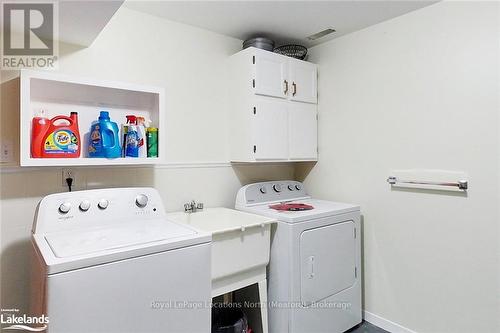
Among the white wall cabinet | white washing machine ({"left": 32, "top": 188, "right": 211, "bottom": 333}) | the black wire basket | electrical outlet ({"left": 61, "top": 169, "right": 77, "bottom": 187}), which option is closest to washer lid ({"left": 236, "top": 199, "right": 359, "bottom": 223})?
the white wall cabinet

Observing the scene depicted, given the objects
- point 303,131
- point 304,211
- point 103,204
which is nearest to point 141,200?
point 103,204

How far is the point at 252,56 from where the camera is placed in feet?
7.72

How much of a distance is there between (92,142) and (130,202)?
0.42 meters

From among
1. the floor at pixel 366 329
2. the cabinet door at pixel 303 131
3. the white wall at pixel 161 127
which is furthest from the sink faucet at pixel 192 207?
the floor at pixel 366 329

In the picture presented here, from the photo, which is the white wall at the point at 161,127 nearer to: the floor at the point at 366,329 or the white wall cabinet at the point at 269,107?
the white wall cabinet at the point at 269,107

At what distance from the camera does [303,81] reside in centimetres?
268

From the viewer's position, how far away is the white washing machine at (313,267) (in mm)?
2018

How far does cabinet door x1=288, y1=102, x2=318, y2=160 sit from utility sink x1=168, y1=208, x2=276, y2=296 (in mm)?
798

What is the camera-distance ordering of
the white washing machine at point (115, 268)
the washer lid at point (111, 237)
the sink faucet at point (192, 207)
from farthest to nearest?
the sink faucet at point (192, 207), the washer lid at point (111, 237), the white washing machine at point (115, 268)

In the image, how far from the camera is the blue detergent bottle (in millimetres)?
1762

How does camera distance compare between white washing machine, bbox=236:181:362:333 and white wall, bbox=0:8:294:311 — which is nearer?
white wall, bbox=0:8:294:311

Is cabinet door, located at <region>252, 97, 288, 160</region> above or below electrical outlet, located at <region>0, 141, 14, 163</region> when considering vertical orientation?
above

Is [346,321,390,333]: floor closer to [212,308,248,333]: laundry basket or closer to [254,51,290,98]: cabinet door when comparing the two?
[212,308,248,333]: laundry basket

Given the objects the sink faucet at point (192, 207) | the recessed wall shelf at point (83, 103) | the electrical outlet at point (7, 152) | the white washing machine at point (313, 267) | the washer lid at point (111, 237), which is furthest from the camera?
the sink faucet at point (192, 207)
